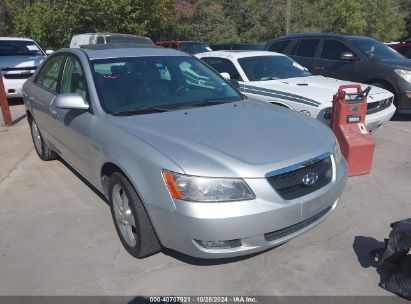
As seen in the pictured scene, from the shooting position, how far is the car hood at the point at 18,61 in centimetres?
979

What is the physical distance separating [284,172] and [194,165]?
24.1 inches

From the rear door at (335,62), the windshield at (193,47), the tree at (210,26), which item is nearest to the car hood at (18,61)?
the rear door at (335,62)

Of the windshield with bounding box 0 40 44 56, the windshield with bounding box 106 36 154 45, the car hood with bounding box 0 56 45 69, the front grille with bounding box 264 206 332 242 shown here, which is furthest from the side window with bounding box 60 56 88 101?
the windshield with bounding box 106 36 154 45

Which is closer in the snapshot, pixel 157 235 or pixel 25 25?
pixel 157 235

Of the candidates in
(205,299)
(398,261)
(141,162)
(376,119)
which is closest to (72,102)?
(141,162)

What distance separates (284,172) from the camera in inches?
107

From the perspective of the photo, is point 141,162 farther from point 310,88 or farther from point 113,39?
point 113,39

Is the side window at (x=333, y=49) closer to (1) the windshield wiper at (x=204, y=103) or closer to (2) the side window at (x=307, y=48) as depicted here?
(2) the side window at (x=307, y=48)

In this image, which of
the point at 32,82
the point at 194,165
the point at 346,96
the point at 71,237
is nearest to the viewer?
the point at 194,165

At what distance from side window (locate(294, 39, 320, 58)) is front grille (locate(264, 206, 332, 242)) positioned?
6273mm

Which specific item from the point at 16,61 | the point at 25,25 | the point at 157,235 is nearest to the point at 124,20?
the point at 25,25

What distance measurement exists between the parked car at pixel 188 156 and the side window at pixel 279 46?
5340 mm

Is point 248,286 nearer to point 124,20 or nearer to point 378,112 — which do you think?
point 378,112

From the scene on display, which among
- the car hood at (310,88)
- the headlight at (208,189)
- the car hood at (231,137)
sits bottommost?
the car hood at (310,88)
